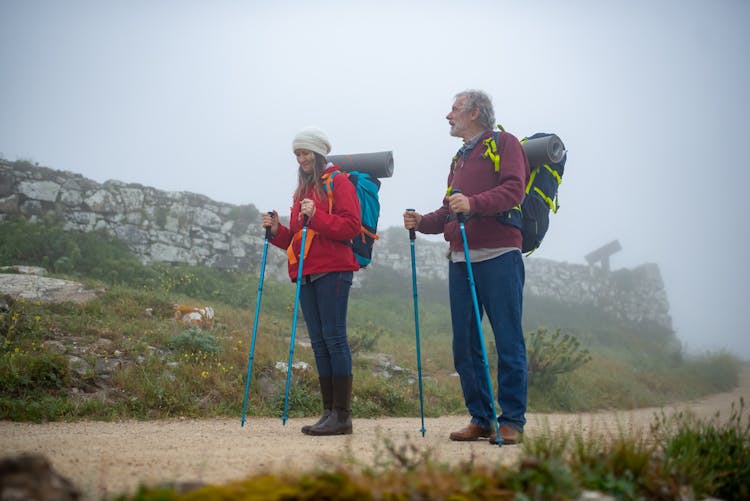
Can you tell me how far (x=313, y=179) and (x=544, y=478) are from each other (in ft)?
9.75

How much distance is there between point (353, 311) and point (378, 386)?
5690 millimetres

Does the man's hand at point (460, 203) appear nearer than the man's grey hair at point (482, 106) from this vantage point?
Yes

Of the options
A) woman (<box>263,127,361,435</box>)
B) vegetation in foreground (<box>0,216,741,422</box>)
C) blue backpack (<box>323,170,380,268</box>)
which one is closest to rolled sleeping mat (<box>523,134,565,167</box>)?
blue backpack (<box>323,170,380,268</box>)

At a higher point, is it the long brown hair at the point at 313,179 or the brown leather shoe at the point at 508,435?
the long brown hair at the point at 313,179

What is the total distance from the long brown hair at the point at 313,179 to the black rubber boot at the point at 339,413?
1.50 metres

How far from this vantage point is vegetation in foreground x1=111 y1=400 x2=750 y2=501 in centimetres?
156

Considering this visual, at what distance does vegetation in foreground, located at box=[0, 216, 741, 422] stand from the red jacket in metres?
1.98

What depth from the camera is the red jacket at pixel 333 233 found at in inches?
154

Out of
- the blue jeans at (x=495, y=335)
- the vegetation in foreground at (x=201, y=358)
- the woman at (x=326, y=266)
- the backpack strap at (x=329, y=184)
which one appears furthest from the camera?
the vegetation in foreground at (x=201, y=358)

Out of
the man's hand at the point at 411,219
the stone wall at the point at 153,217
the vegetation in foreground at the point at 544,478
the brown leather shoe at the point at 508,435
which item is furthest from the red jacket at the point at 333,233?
the stone wall at the point at 153,217

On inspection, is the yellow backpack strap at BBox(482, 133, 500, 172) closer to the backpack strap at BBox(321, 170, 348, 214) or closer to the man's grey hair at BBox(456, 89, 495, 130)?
the man's grey hair at BBox(456, 89, 495, 130)

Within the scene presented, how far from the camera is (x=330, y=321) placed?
3.96 meters

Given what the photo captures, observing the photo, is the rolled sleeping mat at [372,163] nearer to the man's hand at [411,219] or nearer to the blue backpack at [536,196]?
the man's hand at [411,219]

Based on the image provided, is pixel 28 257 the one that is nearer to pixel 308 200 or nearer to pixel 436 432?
pixel 308 200
